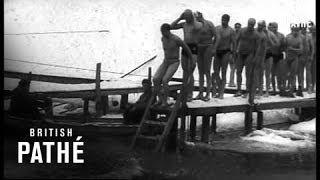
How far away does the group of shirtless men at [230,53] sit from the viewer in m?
9.96

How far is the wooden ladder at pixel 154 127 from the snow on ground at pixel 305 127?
15.9 ft

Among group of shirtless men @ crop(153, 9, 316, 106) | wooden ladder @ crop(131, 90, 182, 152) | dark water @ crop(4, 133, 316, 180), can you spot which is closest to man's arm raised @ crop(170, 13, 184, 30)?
group of shirtless men @ crop(153, 9, 316, 106)

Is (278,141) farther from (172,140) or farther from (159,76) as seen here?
(159,76)

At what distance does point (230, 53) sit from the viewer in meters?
11.9

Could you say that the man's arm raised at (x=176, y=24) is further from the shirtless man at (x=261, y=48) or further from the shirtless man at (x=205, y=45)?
the shirtless man at (x=261, y=48)

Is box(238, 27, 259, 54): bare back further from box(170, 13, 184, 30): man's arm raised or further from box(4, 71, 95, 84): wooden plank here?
box(4, 71, 95, 84): wooden plank

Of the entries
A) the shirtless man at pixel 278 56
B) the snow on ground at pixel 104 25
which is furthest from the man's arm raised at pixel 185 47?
the snow on ground at pixel 104 25

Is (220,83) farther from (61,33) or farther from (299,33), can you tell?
(61,33)

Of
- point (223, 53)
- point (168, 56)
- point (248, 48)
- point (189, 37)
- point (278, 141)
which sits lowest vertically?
point (278, 141)

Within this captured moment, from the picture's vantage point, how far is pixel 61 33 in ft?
80.1

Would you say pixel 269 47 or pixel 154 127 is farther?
pixel 269 47

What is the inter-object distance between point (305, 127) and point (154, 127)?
18.1 ft

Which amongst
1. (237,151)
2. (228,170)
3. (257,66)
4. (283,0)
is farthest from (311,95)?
(283,0)

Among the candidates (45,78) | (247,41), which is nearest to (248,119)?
(247,41)
